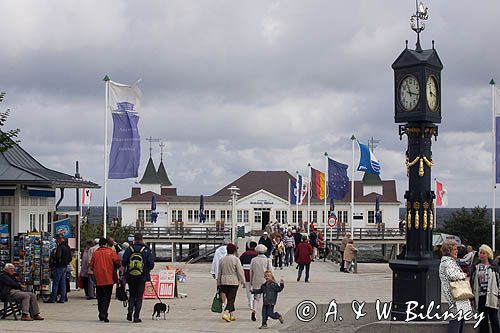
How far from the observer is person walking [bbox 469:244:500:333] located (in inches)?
516

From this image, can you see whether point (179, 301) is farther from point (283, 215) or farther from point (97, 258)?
point (283, 215)

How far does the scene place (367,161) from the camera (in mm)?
39062

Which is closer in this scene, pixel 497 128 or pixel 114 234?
pixel 497 128

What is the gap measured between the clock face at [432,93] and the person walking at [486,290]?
135 inches

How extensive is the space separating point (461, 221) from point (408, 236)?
129 ft

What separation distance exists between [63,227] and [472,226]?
1412 inches

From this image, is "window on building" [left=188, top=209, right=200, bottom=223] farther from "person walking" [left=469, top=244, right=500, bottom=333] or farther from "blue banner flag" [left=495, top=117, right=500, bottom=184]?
"person walking" [left=469, top=244, right=500, bottom=333]

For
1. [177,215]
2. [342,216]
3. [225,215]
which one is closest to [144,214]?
[177,215]

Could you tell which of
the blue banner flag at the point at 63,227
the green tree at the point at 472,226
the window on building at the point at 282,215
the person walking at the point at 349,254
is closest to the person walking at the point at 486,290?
the blue banner flag at the point at 63,227

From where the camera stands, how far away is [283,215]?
8131 cm

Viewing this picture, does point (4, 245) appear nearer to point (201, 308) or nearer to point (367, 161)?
point (201, 308)

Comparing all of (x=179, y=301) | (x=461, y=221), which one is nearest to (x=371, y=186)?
(x=461, y=221)

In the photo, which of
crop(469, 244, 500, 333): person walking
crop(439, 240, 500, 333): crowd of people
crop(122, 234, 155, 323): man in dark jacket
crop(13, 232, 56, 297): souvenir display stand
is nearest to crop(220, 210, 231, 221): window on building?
crop(13, 232, 56, 297): souvenir display stand

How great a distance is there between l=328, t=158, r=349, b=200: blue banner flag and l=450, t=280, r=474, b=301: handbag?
32.5 metres
